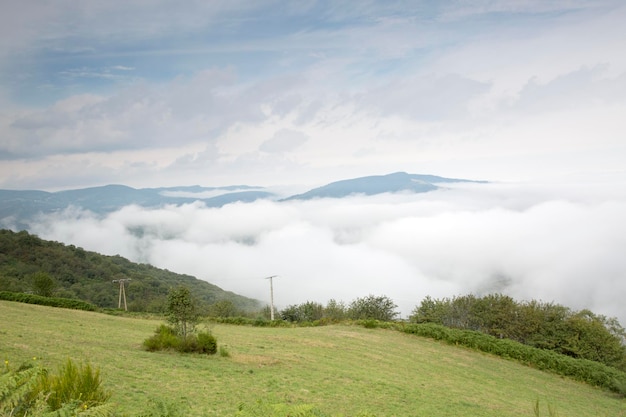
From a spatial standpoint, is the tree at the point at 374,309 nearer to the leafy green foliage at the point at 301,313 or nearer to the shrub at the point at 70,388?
the leafy green foliage at the point at 301,313

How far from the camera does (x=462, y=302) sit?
165 feet

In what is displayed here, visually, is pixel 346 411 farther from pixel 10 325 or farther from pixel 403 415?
pixel 10 325

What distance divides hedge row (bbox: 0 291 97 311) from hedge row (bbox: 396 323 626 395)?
29.8 m

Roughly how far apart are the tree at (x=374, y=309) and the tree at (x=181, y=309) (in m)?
36.0

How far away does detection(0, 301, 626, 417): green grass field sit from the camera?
43.1ft

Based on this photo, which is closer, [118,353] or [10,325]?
[118,353]

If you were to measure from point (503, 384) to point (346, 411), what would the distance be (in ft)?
52.8

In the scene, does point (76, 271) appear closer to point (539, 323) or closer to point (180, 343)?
point (180, 343)

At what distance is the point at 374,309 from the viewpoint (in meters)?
55.3

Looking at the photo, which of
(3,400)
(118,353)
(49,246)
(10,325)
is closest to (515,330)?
(118,353)

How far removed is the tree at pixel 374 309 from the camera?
53938 millimetres

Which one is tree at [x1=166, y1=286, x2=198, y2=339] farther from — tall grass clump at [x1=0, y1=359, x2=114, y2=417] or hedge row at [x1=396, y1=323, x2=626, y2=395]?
hedge row at [x1=396, y1=323, x2=626, y2=395]

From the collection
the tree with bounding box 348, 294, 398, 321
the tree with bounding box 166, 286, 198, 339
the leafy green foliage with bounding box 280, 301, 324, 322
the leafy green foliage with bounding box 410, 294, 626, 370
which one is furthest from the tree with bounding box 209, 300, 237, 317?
the tree with bounding box 166, 286, 198, 339

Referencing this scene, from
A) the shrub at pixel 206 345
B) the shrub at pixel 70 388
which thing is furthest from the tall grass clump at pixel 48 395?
the shrub at pixel 206 345
